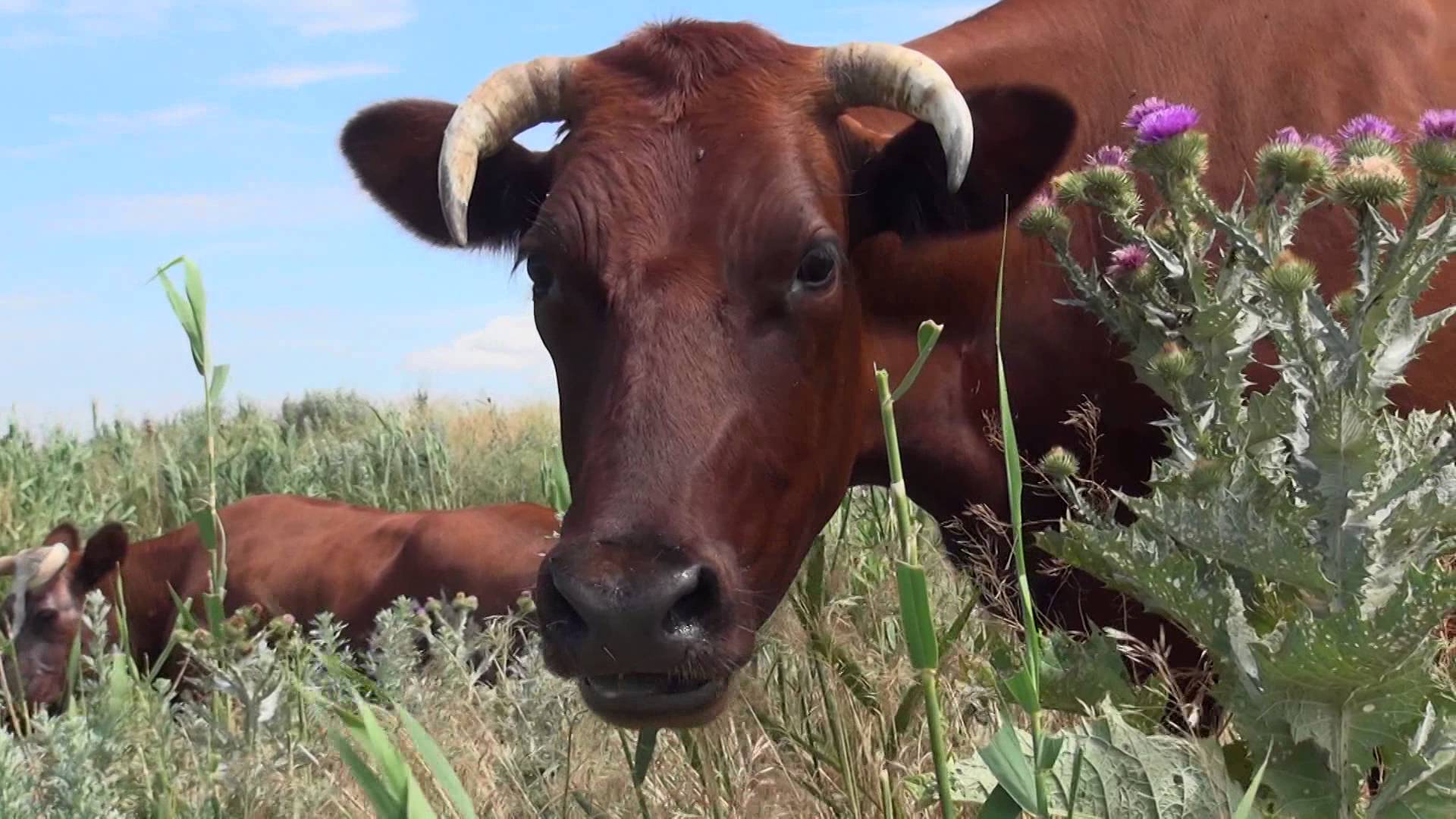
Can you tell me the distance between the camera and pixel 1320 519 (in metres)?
2.08

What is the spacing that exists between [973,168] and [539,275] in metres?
1.06

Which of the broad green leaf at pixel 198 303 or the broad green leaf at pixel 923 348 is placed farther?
the broad green leaf at pixel 198 303

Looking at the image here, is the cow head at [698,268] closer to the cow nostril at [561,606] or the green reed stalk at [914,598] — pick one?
the cow nostril at [561,606]

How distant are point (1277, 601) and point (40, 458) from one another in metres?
10.1

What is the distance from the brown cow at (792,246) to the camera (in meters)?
2.46

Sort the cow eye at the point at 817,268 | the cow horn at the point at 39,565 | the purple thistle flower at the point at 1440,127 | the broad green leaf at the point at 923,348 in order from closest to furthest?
the broad green leaf at the point at 923,348, the purple thistle flower at the point at 1440,127, the cow eye at the point at 817,268, the cow horn at the point at 39,565

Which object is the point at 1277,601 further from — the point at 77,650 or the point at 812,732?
the point at 77,650

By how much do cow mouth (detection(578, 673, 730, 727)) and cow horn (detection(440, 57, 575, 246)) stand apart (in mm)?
1242

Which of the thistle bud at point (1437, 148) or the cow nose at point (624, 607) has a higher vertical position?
the thistle bud at point (1437, 148)

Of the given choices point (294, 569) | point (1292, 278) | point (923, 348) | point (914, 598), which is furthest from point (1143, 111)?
point (294, 569)

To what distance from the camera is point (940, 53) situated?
395cm

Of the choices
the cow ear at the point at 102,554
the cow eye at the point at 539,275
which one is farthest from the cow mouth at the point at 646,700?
the cow ear at the point at 102,554

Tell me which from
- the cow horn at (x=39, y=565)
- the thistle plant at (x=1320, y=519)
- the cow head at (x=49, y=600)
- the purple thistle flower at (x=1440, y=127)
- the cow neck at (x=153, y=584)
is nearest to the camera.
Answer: the thistle plant at (x=1320, y=519)

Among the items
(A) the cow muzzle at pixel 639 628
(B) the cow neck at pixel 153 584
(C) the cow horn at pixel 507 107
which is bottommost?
(B) the cow neck at pixel 153 584
